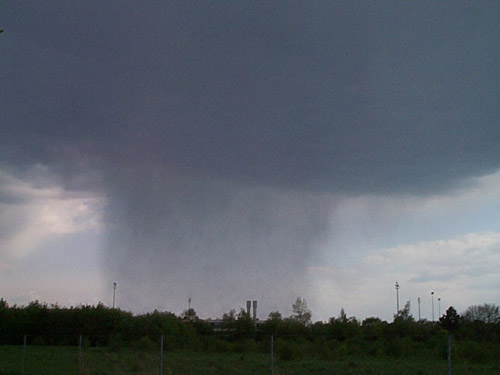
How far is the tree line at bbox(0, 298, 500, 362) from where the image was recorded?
120 feet

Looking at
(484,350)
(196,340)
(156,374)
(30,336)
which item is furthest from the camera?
(30,336)

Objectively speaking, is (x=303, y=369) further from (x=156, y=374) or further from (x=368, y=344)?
(x=368, y=344)

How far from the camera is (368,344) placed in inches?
1558

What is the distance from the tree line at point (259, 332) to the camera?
3647 cm

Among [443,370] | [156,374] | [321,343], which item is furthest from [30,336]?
[443,370]

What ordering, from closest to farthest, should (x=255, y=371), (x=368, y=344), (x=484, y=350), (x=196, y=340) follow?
(x=255, y=371) → (x=484, y=350) → (x=368, y=344) → (x=196, y=340)

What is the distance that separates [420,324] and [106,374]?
3101 centimetres

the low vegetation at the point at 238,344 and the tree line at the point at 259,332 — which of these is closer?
the low vegetation at the point at 238,344

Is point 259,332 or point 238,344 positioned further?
point 259,332

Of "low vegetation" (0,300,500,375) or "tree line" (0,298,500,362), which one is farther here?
"tree line" (0,298,500,362)

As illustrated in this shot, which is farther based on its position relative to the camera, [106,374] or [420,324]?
[420,324]

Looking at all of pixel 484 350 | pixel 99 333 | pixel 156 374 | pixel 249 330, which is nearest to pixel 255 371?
pixel 156 374

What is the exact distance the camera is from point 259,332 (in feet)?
182

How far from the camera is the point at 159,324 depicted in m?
57.7
